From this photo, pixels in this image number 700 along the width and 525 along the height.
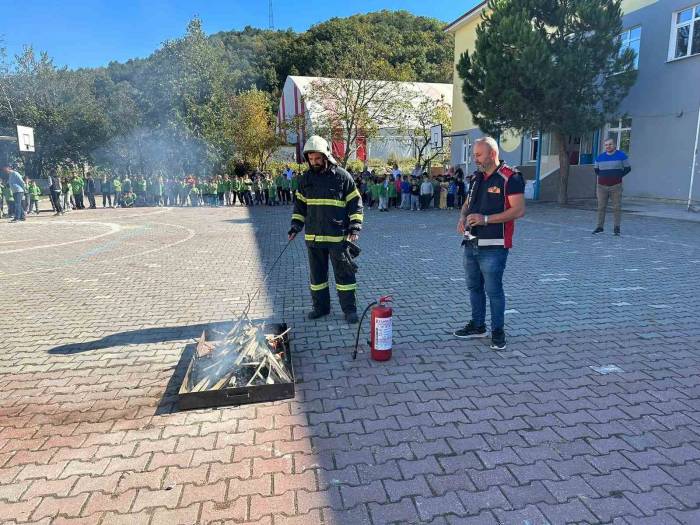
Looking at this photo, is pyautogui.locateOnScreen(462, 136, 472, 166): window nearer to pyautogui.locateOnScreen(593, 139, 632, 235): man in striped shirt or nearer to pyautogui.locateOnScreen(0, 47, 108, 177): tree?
pyautogui.locateOnScreen(593, 139, 632, 235): man in striped shirt

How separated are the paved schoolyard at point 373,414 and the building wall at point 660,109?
12.0 m

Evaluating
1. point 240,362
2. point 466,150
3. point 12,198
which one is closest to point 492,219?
point 240,362

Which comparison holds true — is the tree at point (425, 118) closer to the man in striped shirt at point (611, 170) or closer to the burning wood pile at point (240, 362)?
the man in striped shirt at point (611, 170)

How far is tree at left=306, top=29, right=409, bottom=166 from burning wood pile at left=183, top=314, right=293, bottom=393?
2241 cm

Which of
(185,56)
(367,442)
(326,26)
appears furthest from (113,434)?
(326,26)

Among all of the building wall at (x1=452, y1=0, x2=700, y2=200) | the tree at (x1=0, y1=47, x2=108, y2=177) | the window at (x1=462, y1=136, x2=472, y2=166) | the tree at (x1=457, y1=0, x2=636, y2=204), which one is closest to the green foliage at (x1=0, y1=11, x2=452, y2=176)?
the tree at (x1=0, y1=47, x2=108, y2=177)

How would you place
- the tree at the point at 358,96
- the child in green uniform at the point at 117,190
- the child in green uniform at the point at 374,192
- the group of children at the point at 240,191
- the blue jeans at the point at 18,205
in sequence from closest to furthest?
1. the blue jeans at the point at 18,205
2. the group of children at the point at 240,191
3. the child in green uniform at the point at 374,192
4. the child in green uniform at the point at 117,190
5. the tree at the point at 358,96

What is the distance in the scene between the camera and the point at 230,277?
8.12m

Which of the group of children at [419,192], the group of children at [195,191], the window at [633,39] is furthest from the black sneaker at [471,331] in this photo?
the group of children at [195,191]

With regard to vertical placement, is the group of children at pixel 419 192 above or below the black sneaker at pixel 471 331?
above

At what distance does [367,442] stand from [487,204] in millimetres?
2404

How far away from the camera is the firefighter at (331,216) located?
5363 millimetres

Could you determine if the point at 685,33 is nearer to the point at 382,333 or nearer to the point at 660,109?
the point at 660,109

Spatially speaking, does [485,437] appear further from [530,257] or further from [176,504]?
[530,257]
